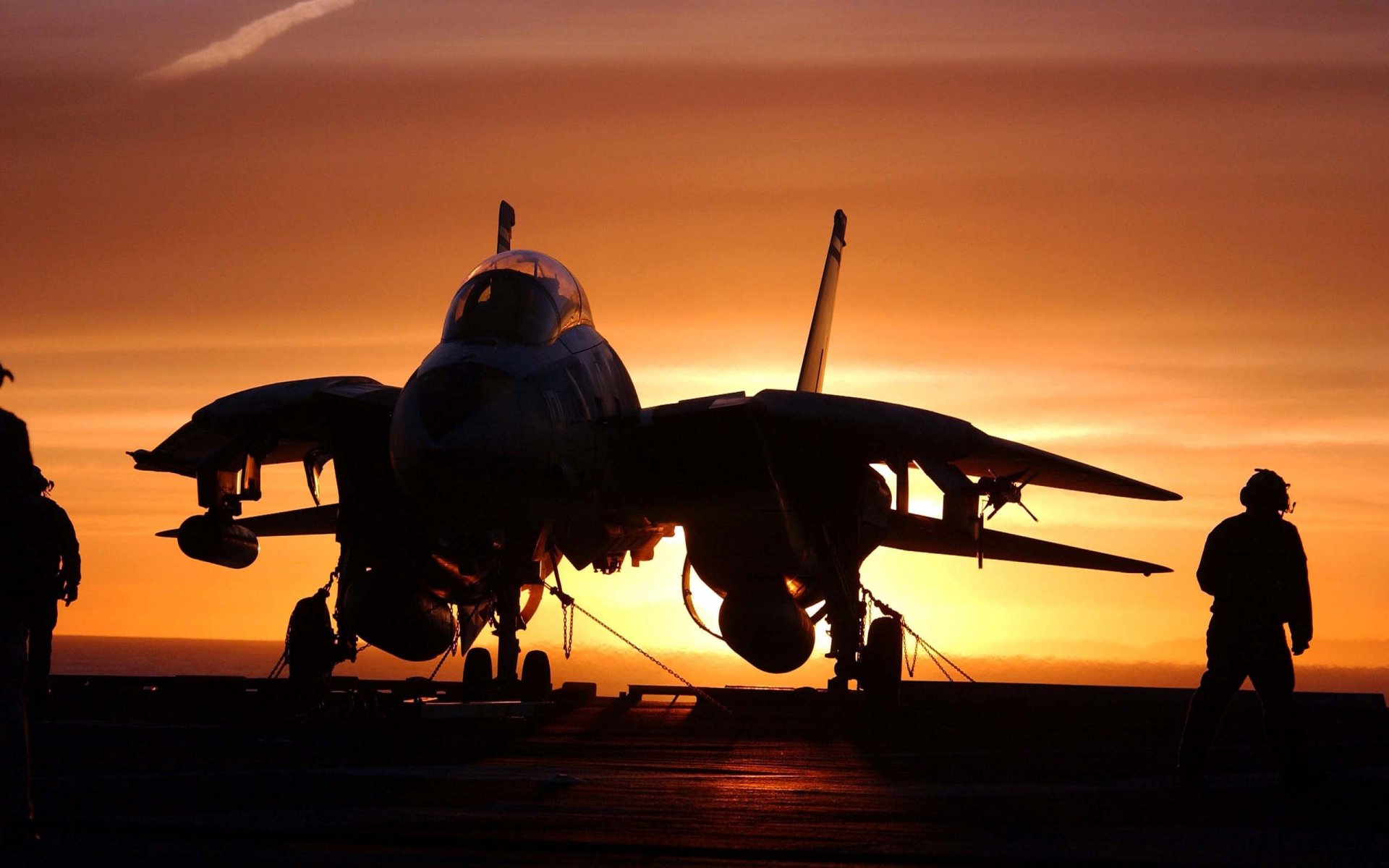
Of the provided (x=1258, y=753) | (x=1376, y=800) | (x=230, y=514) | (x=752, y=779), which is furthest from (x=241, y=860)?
(x=230, y=514)

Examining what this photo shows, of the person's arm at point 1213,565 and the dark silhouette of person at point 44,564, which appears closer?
the dark silhouette of person at point 44,564

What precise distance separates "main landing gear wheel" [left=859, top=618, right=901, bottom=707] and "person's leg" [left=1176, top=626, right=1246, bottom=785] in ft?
29.0

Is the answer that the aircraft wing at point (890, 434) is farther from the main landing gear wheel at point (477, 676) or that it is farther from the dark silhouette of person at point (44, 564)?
the dark silhouette of person at point (44, 564)

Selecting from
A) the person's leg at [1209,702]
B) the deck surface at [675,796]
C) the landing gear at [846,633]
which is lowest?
the deck surface at [675,796]

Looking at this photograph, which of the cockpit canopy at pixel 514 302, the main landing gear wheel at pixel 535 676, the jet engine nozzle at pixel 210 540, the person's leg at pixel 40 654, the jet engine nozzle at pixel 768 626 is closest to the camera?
the person's leg at pixel 40 654

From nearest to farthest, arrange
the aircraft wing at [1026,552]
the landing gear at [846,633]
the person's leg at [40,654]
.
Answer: the person's leg at [40,654] → the landing gear at [846,633] → the aircraft wing at [1026,552]

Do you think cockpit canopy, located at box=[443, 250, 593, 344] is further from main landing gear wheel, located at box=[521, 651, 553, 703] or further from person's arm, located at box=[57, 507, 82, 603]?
person's arm, located at box=[57, 507, 82, 603]

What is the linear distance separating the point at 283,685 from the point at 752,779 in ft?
32.8

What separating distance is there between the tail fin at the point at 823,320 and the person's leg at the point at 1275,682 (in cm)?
1636

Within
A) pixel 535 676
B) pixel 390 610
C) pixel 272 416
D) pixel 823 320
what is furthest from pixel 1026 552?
pixel 272 416

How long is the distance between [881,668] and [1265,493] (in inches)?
374

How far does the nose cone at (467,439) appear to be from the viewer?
15.9m

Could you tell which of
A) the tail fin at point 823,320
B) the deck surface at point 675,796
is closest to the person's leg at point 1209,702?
the deck surface at point 675,796

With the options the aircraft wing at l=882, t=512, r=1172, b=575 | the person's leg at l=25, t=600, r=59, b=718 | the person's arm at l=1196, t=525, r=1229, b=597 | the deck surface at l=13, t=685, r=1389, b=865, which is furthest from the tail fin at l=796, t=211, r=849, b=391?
the person's leg at l=25, t=600, r=59, b=718
